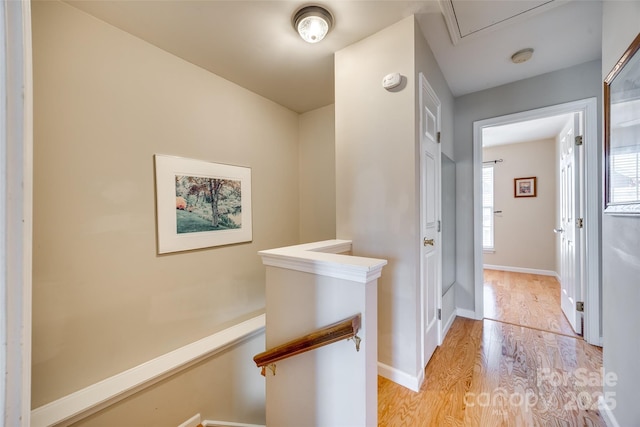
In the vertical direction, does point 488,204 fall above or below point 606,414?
above

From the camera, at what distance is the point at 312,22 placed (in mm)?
1610

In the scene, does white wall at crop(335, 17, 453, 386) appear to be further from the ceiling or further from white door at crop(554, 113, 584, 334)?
white door at crop(554, 113, 584, 334)

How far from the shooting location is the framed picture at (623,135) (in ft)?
3.54

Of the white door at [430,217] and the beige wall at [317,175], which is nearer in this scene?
the white door at [430,217]

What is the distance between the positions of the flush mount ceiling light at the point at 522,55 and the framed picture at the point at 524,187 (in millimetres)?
3249

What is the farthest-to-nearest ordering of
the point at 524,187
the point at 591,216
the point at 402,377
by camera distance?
the point at 524,187
the point at 591,216
the point at 402,377

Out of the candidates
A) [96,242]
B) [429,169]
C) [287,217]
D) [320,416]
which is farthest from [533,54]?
[96,242]

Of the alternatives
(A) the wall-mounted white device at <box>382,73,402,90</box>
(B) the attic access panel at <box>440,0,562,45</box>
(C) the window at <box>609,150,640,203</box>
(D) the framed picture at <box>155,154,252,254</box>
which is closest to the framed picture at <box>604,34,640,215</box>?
(C) the window at <box>609,150,640,203</box>

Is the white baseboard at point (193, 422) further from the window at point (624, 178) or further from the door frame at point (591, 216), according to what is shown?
the door frame at point (591, 216)

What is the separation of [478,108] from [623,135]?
1782mm

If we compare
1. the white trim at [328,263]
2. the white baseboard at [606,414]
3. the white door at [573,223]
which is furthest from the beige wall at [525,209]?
the white trim at [328,263]

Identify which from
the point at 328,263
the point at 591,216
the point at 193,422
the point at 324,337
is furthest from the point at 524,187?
the point at 193,422
